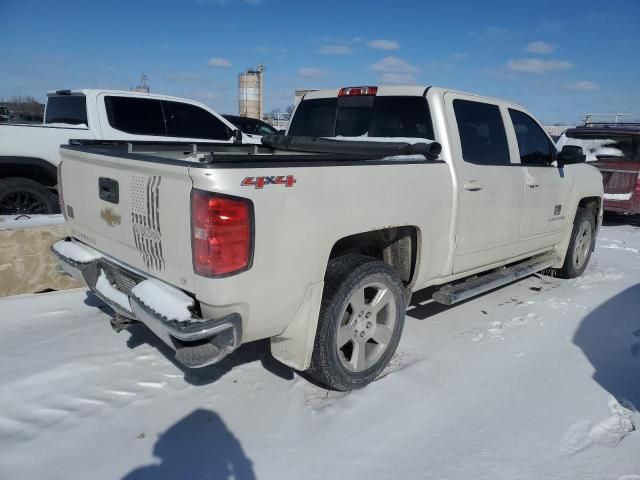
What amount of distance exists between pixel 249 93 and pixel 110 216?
93.7 ft

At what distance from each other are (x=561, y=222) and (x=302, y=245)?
373 cm

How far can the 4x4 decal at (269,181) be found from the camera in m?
2.32

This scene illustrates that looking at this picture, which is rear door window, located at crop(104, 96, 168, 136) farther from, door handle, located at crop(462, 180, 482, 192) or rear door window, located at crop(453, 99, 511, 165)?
door handle, located at crop(462, 180, 482, 192)

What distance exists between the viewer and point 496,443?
8.74ft

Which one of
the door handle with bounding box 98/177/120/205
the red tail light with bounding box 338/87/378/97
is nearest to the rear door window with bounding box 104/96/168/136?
the red tail light with bounding box 338/87/378/97

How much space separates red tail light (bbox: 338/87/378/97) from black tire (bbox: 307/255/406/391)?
172 cm

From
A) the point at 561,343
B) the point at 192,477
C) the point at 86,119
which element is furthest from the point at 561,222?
the point at 86,119

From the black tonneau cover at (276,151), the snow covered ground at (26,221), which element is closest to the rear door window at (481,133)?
the black tonneau cover at (276,151)

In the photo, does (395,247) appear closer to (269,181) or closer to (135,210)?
(269,181)

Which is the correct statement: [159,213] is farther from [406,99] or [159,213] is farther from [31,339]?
[406,99]

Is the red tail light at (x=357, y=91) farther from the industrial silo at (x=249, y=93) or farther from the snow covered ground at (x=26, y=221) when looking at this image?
the industrial silo at (x=249, y=93)

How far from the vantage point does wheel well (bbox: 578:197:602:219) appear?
580cm

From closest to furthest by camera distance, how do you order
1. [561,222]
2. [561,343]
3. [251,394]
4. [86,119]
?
[251,394]
[561,343]
[561,222]
[86,119]

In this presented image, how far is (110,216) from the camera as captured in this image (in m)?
2.95
